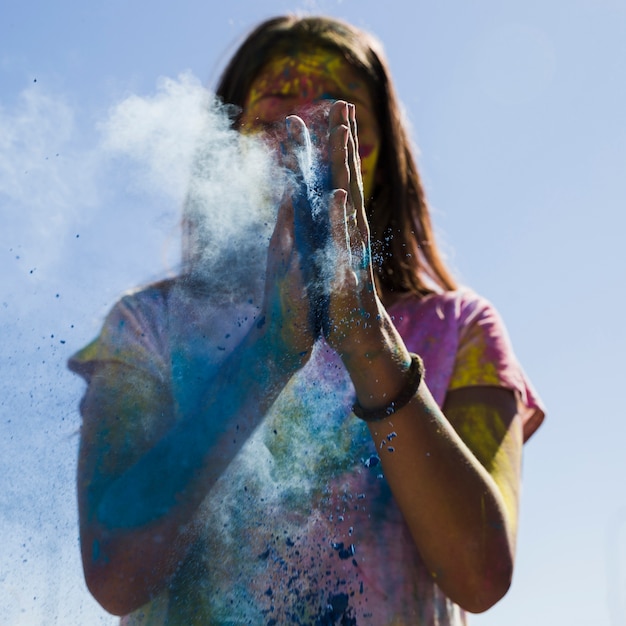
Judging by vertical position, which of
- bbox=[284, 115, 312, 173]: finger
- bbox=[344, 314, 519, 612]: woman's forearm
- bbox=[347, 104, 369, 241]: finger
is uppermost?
bbox=[284, 115, 312, 173]: finger

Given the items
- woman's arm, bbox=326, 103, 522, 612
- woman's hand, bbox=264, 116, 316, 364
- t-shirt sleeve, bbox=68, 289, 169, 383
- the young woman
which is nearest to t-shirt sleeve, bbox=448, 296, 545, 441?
the young woman

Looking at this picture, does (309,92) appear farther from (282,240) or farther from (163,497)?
(163,497)

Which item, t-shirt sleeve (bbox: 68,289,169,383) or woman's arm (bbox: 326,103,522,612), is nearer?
woman's arm (bbox: 326,103,522,612)

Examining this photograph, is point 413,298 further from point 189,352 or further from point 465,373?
point 189,352

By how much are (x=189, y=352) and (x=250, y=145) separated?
601 mm

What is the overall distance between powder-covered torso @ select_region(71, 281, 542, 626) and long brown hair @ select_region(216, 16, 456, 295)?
543mm

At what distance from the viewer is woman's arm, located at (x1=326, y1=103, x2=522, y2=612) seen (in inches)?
58.6

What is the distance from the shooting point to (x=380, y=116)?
223 cm

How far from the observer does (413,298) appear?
2.11 m

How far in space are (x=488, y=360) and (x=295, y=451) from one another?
0.65 m

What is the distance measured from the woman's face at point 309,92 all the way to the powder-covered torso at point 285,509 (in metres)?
0.56

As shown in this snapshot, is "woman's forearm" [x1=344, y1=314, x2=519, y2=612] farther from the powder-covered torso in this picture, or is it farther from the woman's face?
the woman's face

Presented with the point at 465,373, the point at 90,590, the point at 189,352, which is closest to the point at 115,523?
the point at 90,590

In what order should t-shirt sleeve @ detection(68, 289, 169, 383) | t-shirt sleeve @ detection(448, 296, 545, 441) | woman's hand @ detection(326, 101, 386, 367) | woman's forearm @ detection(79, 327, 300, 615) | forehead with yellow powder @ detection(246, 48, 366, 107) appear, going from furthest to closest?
forehead with yellow powder @ detection(246, 48, 366, 107), t-shirt sleeve @ detection(448, 296, 545, 441), t-shirt sleeve @ detection(68, 289, 169, 383), woman's hand @ detection(326, 101, 386, 367), woman's forearm @ detection(79, 327, 300, 615)
